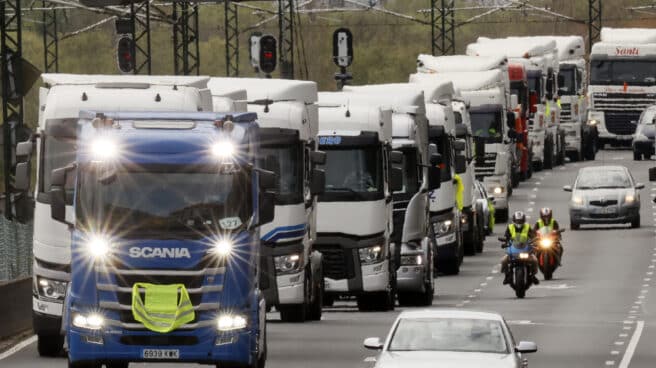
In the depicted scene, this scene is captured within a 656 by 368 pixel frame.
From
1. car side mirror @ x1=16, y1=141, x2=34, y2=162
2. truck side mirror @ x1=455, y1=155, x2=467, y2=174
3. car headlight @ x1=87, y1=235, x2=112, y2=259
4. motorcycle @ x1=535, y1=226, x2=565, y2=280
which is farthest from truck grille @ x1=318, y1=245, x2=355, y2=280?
car headlight @ x1=87, y1=235, x2=112, y2=259

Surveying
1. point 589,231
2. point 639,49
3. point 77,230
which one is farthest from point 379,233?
point 639,49

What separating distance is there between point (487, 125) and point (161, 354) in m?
39.7

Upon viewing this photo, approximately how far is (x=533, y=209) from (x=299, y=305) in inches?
1379

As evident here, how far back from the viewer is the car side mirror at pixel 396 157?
3553 centimetres

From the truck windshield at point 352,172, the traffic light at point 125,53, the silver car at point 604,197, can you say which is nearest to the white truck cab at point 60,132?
the truck windshield at point 352,172

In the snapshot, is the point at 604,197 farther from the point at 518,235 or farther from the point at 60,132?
the point at 60,132

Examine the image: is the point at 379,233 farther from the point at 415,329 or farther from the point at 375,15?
the point at 375,15

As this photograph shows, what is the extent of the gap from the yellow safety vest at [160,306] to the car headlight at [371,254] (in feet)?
39.7

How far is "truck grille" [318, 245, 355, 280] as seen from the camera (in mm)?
35219

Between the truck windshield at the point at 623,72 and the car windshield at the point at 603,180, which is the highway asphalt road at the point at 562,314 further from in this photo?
the truck windshield at the point at 623,72

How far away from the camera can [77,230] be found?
2339cm

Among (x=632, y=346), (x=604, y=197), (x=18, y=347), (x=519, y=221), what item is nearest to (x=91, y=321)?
(x=18, y=347)

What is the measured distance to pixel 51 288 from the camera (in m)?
26.8

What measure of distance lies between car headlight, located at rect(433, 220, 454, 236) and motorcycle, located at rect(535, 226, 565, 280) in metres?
1.96
